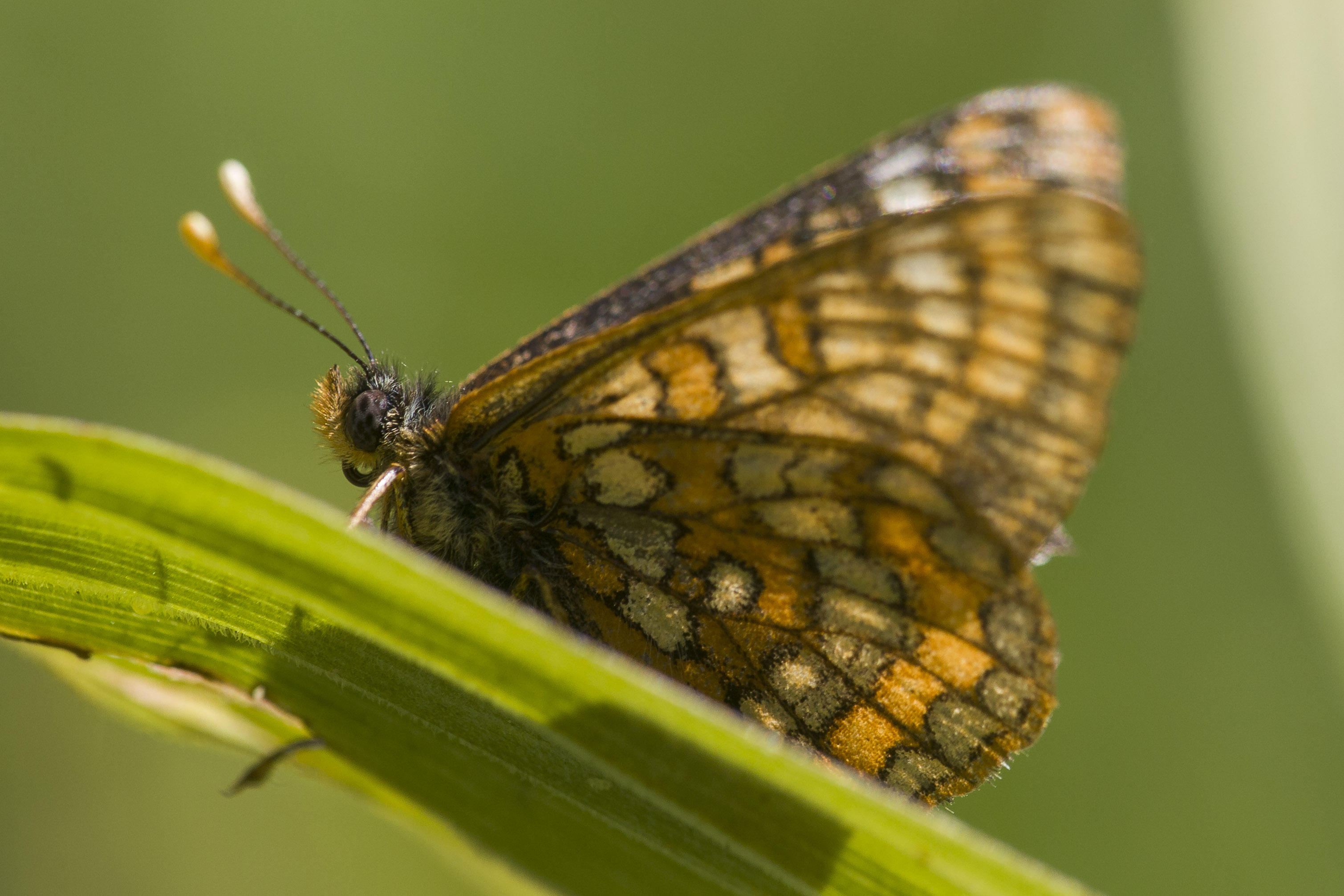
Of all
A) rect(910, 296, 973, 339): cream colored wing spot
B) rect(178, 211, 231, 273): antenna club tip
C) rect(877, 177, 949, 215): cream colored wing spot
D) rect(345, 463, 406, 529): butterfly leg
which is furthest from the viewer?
rect(877, 177, 949, 215): cream colored wing spot

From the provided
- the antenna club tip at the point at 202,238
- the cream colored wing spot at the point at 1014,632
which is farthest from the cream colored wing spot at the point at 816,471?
the antenna club tip at the point at 202,238

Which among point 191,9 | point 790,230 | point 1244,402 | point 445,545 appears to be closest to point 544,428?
point 445,545

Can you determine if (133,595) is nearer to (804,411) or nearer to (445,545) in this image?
(445,545)

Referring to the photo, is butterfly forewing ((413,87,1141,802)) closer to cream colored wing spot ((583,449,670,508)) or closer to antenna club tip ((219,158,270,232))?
cream colored wing spot ((583,449,670,508))

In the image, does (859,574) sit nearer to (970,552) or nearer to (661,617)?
(970,552)

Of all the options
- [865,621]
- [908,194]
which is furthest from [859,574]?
[908,194]

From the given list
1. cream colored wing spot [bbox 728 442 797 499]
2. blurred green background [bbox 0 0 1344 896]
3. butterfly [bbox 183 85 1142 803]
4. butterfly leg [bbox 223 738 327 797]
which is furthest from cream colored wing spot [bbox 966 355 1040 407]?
blurred green background [bbox 0 0 1344 896]
